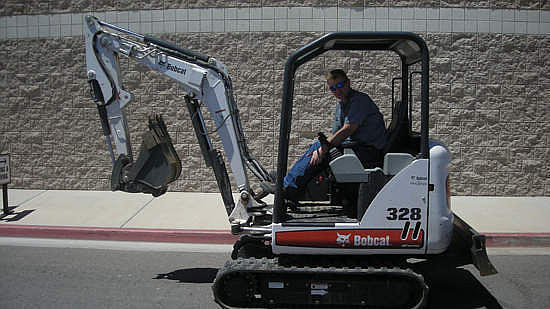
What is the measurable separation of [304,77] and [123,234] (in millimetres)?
4491

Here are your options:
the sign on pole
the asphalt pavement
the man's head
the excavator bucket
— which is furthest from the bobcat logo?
the sign on pole

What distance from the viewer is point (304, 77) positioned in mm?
9281

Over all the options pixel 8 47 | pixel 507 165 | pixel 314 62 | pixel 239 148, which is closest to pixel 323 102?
pixel 314 62

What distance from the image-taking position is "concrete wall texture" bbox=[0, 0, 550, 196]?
29.8ft

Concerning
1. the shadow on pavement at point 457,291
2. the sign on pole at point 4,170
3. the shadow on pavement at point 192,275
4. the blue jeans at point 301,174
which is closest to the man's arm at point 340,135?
Result: the blue jeans at point 301,174

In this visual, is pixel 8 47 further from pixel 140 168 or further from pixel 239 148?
pixel 239 148

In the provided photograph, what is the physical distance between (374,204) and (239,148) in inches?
66.4

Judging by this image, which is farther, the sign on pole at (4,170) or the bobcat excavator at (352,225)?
the sign on pole at (4,170)

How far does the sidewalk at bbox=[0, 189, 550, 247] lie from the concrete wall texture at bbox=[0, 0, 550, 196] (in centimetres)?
59

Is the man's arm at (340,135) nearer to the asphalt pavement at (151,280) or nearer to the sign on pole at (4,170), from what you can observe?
the asphalt pavement at (151,280)

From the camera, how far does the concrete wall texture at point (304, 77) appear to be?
9.09 m

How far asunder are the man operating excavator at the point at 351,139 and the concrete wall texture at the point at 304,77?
4.16 metres

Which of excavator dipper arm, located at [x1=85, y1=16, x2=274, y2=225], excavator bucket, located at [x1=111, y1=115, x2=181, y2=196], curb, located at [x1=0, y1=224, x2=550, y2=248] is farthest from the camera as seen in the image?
curb, located at [x1=0, y1=224, x2=550, y2=248]

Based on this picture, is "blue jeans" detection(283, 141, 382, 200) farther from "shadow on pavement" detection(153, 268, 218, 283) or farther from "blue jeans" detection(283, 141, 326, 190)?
"shadow on pavement" detection(153, 268, 218, 283)
